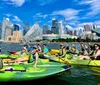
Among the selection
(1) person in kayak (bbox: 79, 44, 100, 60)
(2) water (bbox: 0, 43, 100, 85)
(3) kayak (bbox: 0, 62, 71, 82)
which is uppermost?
(1) person in kayak (bbox: 79, 44, 100, 60)

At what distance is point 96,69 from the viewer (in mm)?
19766

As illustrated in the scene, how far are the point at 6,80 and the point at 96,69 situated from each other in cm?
988

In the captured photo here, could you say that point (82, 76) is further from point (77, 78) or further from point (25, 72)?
point (25, 72)

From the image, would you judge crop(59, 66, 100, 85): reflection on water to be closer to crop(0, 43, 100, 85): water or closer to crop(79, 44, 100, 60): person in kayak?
crop(0, 43, 100, 85): water

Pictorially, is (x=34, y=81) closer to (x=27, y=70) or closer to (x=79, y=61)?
(x=27, y=70)

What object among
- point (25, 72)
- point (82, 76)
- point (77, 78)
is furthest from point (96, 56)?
point (25, 72)

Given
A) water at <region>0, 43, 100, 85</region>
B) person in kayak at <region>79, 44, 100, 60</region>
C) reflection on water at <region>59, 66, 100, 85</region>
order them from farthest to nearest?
1. person in kayak at <region>79, 44, 100, 60</region>
2. reflection on water at <region>59, 66, 100, 85</region>
3. water at <region>0, 43, 100, 85</region>

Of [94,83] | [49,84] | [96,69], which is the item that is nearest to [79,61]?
[96,69]

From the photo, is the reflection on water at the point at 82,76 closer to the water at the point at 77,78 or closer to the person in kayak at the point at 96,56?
the water at the point at 77,78

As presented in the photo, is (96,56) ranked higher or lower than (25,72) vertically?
higher

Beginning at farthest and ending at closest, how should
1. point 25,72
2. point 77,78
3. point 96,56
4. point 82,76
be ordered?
point 96,56
point 82,76
point 77,78
point 25,72

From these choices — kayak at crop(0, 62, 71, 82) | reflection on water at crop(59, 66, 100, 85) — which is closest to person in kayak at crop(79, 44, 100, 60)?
reflection on water at crop(59, 66, 100, 85)

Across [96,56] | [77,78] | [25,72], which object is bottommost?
[77,78]

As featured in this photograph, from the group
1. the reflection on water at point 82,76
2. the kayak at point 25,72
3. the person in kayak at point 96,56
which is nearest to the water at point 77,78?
the reflection on water at point 82,76
